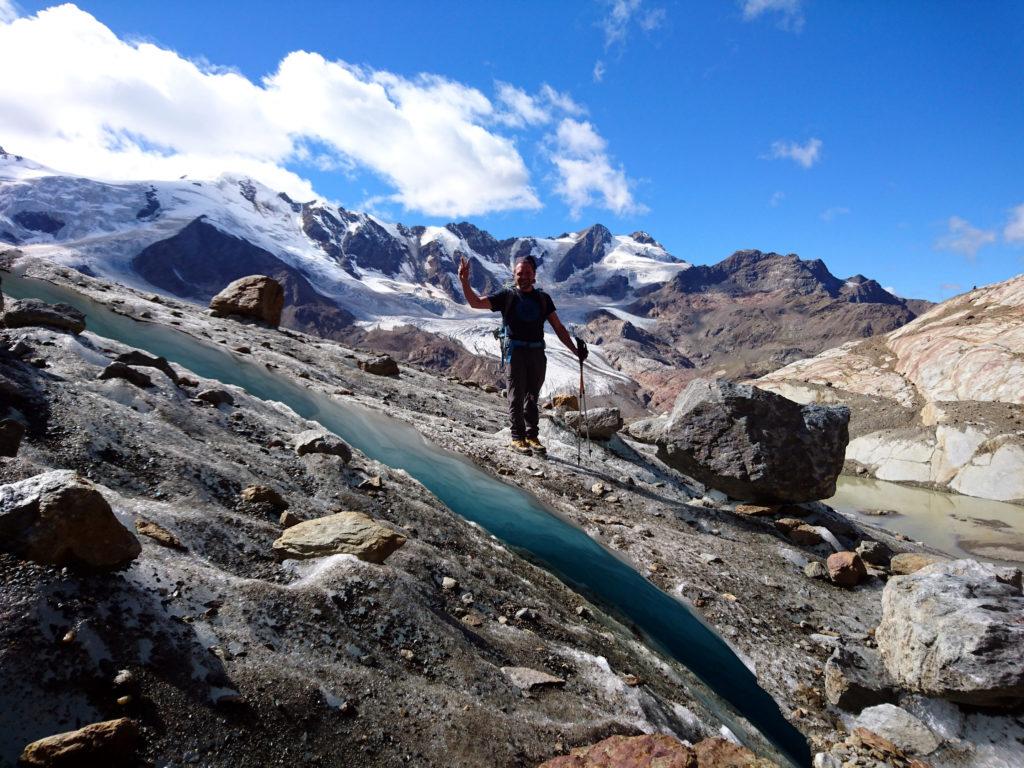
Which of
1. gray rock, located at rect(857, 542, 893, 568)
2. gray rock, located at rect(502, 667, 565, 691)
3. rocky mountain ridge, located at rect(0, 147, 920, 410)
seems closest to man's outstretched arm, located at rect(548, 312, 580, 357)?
gray rock, located at rect(857, 542, 893, 568)

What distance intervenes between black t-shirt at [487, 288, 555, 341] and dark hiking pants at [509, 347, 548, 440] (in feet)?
1.21

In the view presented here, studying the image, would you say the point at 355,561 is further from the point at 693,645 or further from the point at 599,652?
the point at 693,645

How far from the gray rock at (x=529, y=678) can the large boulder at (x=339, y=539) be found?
1428 millimetres

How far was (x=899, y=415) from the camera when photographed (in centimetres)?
4406

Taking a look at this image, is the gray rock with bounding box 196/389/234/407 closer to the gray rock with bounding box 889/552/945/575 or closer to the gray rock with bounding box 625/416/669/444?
the gray rock with bounding box 625/416/669/444

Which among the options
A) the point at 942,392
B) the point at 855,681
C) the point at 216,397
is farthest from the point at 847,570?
the point at 942,392

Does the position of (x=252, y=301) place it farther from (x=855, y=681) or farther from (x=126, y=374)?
(x=855, y=681)

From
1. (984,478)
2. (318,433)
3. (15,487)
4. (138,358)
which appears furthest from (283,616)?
(984,478)

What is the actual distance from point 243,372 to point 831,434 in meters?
13.5

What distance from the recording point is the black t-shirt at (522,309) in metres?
10.7

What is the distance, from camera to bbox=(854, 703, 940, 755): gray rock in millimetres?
5414

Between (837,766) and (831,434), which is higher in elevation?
(831,434)

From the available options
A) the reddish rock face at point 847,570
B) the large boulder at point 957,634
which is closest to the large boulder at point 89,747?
the large boulder at point 957,634

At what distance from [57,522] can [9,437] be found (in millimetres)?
1647
